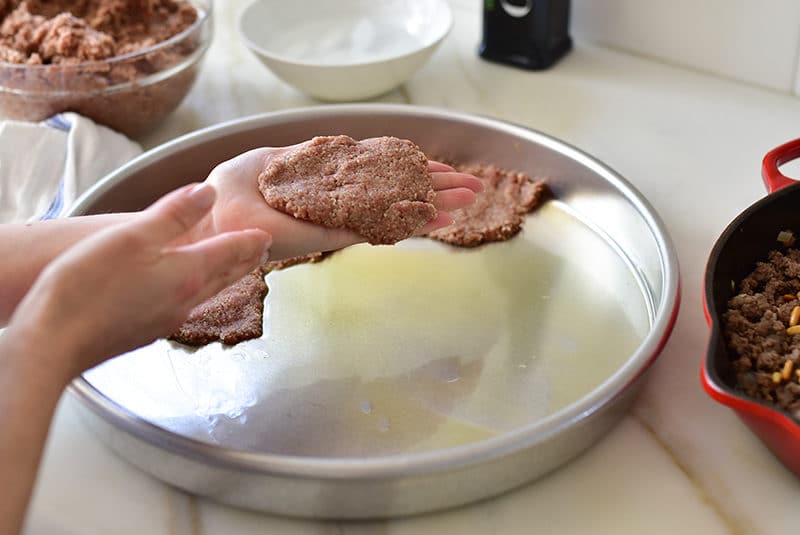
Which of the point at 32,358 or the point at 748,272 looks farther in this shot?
the point at 748,272

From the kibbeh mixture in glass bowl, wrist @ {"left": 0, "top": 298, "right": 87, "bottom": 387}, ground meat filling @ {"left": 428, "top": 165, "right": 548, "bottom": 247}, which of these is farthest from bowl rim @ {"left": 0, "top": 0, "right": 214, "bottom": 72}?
wrist @ {"left": 0, "top": 298, "right": 87, "bottom": 387}

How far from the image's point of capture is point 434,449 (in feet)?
2.75

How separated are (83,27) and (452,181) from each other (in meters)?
0.62

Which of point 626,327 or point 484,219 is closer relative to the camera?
point 626,327

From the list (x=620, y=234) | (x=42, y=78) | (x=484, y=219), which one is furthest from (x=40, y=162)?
(x=620, y=234)

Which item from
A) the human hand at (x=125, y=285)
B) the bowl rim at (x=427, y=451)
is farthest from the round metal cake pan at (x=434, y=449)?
the human hand at (x=125, y=285)

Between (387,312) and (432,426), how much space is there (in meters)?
0.20

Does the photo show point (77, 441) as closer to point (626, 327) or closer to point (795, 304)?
point (626, 327)

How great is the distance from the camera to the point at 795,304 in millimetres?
854

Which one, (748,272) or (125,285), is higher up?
(125,285)

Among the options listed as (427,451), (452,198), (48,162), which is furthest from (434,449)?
(48,162)

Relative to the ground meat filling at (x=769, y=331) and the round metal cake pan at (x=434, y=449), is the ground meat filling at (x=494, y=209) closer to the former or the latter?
the round metal cake pan at (x=434, y=449)

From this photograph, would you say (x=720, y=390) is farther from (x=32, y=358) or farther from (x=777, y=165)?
(x=32, y=358)

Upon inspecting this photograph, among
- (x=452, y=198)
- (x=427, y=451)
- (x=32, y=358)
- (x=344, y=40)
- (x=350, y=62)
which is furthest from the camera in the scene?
(x=344, y=40)
